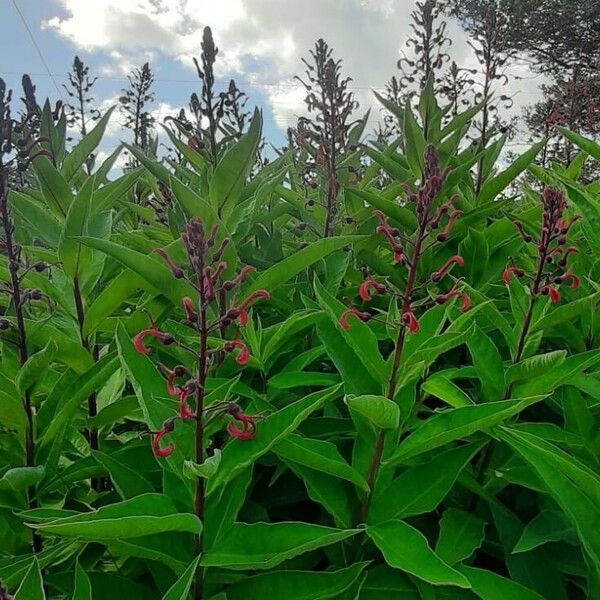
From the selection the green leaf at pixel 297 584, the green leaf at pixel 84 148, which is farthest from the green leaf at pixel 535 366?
the green leaf at pixel 84 148

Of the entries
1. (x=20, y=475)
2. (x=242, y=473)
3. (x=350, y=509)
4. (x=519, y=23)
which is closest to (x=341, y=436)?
(x=350, y=509)

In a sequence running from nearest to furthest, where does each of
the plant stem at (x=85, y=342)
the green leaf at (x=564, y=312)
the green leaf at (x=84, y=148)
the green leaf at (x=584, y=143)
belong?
the green leaf at (x=564, y=312), the plant stem at (x=85, y=342), the green leaf at (x=84, y=148), the green leaf at (x=584, y=143)

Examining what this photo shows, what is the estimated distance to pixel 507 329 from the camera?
→ 6.43 feet

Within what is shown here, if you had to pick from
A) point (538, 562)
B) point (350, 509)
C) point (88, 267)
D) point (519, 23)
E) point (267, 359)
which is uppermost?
point (519, 23)

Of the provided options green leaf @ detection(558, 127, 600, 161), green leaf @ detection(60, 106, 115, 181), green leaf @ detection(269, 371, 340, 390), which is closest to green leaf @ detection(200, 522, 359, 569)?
green leaf @ detection(269, 371, 340, 390)

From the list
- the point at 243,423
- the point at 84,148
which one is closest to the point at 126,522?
the point at 243,423

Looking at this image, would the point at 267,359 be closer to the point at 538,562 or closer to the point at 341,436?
the point at 341,436

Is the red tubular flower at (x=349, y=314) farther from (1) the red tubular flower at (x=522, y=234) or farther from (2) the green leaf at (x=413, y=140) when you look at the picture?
(2) the green leaf at (x=413, y=140)

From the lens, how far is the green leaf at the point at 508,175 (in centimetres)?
273

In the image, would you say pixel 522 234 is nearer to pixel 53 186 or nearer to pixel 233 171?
pixel 233 171

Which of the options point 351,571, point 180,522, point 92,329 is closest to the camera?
point 180,522

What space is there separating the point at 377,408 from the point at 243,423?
0.96 feet

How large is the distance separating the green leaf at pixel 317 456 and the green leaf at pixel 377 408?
0.13 m

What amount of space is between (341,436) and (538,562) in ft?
2.07
